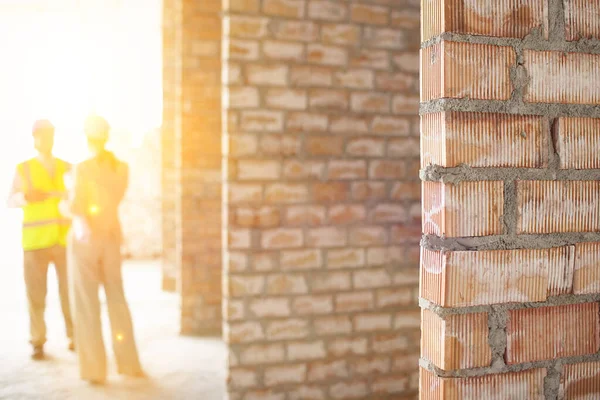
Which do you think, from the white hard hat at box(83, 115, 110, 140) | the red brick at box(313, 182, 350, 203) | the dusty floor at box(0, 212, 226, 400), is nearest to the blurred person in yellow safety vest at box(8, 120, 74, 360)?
the dusty floor at box(0, 212, 226, 400)

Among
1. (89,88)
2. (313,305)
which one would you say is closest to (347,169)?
(313,305)

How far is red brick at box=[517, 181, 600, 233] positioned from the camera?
2.94 feet

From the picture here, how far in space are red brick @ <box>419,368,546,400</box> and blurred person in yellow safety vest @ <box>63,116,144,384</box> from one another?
122 inches

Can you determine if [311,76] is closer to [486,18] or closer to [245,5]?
[245,5]

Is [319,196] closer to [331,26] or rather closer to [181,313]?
[331,26]

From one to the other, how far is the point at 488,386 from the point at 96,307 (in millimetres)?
3259

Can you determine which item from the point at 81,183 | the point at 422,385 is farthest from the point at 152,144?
the point at 422,385

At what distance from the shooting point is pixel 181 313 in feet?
15.0

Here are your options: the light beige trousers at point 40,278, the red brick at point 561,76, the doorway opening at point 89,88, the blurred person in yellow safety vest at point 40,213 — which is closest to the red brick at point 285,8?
the red brick at point 561,76

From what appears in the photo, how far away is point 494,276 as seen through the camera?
35.0 inches

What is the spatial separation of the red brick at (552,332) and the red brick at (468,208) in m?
0.16

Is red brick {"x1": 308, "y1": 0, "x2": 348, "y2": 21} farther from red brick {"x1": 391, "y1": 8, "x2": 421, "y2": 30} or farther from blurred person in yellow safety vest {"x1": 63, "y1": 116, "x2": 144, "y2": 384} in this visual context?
blurred person in yellow safety vest {"x1": 63, "y1": 116, "x2": 144, "y2": 384}

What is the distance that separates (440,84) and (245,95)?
64.7 inches

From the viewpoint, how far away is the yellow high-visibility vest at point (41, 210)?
4.25 m
